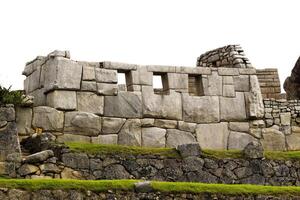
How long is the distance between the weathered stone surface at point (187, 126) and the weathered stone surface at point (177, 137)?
0.32ft

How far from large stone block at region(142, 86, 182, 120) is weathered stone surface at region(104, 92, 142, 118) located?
0.18 meters

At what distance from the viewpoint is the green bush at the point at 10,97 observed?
46.0 ft

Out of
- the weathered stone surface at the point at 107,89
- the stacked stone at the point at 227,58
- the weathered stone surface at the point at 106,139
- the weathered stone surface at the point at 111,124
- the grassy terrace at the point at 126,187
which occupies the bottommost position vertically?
the grassy terrace at the point at 126,187

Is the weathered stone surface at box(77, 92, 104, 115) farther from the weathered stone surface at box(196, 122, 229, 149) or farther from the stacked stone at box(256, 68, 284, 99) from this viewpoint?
the stacked stone at box(256, 68, 284, 99)

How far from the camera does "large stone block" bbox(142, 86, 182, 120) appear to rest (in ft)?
53.6

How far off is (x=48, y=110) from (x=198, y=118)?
3.90 metres

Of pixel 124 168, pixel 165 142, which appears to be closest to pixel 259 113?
pixel 165 142

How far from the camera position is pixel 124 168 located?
13.5 meters

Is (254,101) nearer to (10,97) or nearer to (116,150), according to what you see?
(116,150)

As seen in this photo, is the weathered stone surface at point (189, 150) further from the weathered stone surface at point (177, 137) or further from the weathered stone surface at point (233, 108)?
→ the weathered stone surface at point (233, 108)

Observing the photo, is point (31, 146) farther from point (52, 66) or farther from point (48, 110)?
point (52, 66)

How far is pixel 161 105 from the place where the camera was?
16.5 m

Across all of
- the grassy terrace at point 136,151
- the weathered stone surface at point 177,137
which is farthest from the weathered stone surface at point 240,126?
the grassy terrace at point 136,151

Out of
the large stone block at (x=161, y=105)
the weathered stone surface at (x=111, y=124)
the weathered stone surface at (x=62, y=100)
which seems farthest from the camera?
the large stone block at (x=161, y=105)
